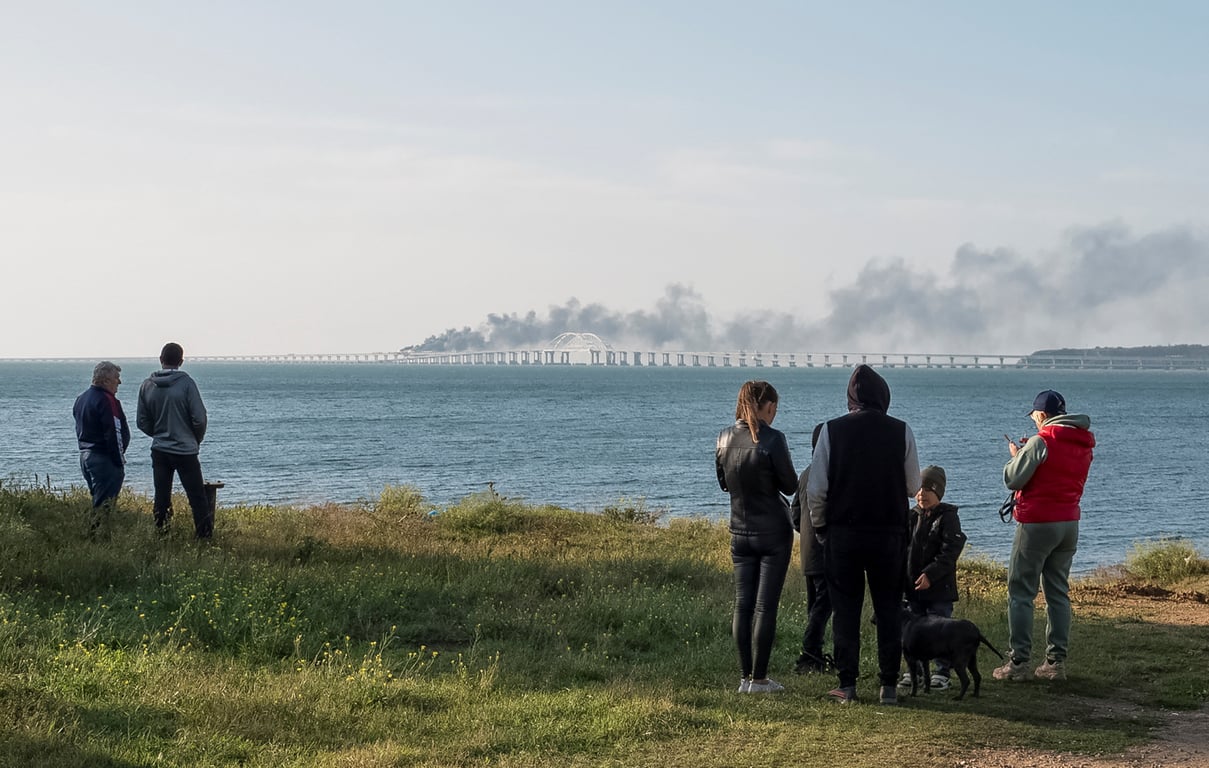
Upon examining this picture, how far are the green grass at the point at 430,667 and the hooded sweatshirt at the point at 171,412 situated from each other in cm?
95

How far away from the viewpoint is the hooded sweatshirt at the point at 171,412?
36.2ft

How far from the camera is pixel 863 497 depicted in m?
6.56

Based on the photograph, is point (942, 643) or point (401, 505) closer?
point (942, 643)

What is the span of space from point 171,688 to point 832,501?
4093 mm

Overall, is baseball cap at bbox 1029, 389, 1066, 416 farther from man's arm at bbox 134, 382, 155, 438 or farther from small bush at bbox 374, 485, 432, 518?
small bush at bbox 374, 485, 432, 518

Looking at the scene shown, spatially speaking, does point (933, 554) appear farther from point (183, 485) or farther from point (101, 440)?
point (101, 440)

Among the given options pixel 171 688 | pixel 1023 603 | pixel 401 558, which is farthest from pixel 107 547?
pixel 1023 603

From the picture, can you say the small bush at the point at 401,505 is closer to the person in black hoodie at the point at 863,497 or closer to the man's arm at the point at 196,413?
the man's arm at the point at 196,413

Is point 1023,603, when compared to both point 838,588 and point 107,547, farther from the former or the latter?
point 107,547

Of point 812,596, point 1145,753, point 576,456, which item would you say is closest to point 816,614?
point 812,596

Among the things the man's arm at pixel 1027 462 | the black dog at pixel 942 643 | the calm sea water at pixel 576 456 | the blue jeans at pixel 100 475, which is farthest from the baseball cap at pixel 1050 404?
the calm sea water at pixel 576 456

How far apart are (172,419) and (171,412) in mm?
76

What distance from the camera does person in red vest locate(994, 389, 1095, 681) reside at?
7.44m

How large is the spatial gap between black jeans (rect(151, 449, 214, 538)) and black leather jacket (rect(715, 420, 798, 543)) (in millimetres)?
6368
